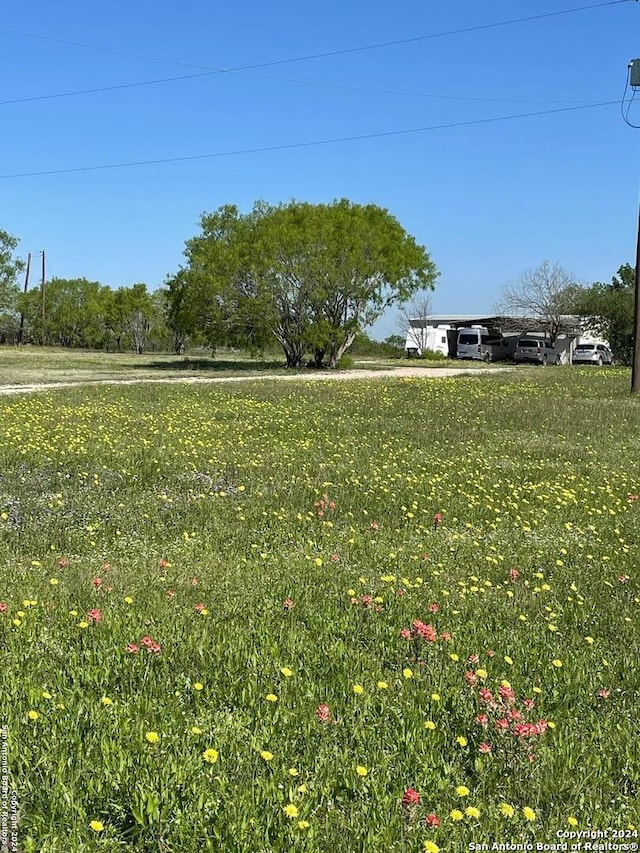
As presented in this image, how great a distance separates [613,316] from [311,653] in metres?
51.0

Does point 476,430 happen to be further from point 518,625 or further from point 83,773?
point 83,773

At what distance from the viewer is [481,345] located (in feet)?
195

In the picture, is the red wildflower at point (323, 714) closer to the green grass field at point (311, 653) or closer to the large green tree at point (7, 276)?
the green grass field at point (311, 653)

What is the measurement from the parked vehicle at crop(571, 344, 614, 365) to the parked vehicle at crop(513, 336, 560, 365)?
6.46 ft

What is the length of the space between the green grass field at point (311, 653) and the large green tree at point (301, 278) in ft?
88.2

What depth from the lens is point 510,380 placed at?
102 ft

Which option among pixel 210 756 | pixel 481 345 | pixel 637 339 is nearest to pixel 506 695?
pixel 210 756

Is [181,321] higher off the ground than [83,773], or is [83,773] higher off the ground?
[181,321]

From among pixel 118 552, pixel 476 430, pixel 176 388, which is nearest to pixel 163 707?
pixel 118 552

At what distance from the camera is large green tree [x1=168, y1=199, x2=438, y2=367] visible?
119 ft

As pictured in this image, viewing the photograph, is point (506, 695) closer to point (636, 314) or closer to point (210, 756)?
point (210, 756)

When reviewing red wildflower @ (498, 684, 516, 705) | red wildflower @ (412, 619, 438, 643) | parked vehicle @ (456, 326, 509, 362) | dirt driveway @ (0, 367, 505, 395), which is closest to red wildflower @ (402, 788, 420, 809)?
red wildflower @ (498, 684, 516, 705)

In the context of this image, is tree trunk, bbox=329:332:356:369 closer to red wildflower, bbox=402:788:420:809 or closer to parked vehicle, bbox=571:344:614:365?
parked vehicle, bbox=571:344:614:365

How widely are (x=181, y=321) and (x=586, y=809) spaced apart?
1467 inches
